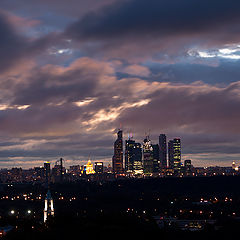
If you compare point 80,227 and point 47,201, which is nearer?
point 80,227

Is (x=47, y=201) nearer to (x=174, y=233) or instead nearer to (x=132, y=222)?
(x=174, y=233)

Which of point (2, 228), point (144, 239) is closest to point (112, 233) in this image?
point (144, 239)

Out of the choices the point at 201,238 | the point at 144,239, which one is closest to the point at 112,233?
the point at 144,239

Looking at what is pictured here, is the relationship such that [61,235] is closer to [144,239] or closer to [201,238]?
[144,239]

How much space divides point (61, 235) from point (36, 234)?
21.8 feet

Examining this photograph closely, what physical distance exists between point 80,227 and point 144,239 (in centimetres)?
1072

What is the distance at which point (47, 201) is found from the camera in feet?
465

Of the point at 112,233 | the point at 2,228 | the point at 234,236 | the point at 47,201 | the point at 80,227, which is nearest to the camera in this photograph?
the point at 112,233

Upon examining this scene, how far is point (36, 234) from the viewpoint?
87812mm

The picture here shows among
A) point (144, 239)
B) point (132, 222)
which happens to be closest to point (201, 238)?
point (132, 222)

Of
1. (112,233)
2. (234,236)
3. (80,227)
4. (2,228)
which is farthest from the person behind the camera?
(2,228)

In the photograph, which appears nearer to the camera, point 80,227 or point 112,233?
point 112,233

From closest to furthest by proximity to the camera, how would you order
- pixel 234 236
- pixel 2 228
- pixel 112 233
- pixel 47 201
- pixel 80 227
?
pixel 112 233 → pixel 80 227 → pixel 234 236 → pixel 2 228 → pixel 47 201

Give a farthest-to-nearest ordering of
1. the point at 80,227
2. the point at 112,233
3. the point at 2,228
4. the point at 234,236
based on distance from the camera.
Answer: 1. the point at 2,228
2. the point at 234,236
3. the point at 80,227
4. the point at 112,233
